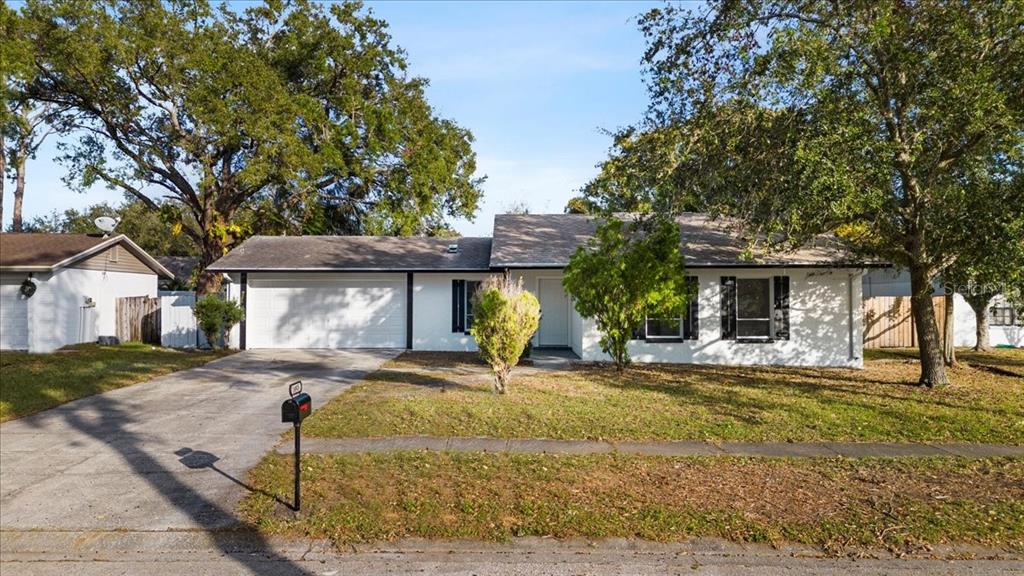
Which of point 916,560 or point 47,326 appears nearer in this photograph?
point 916,560

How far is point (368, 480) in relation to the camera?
562cm

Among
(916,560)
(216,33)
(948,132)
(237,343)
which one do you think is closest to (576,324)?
(948,132)

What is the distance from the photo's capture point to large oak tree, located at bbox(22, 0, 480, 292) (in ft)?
60.6

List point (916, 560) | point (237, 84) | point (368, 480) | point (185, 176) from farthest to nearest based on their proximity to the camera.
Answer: point (185, 176) < point (237, 84) < point (368, 480) < point (916, 560)

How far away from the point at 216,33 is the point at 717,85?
17.2 meters

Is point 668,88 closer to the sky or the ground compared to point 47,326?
closer to the sky

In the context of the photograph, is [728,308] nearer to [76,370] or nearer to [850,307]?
[850,307]

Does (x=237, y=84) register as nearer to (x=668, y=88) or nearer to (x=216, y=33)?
(x=216, y=33)

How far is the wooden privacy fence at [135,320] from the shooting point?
19.3 meters

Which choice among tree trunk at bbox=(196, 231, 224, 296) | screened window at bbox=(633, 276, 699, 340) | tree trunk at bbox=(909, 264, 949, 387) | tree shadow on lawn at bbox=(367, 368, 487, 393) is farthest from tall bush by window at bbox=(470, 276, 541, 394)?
tree trunk at bbox=(196, 231, 224, 296)

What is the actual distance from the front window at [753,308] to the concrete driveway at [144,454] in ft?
31.3

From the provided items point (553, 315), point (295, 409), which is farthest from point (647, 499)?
point (553, 315)

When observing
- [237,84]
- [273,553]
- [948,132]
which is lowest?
[273,553]

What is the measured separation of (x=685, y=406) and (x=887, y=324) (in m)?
13.9
